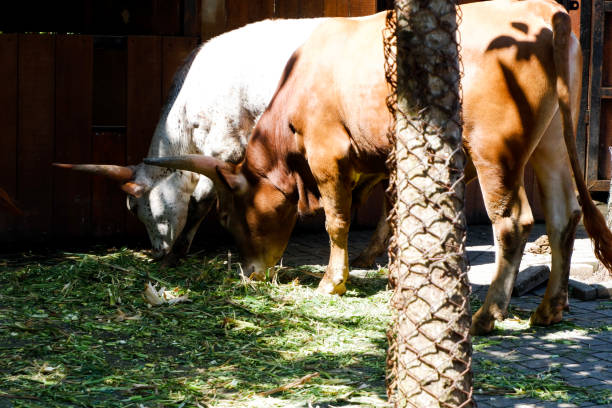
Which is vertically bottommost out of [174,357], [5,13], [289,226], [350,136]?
[174,357]

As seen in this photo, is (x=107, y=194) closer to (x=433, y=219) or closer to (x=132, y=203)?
(x=132, y=203)

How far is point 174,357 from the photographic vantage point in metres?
4.64

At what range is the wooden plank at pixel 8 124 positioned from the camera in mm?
7828

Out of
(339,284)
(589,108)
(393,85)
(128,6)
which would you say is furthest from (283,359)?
(589,108)

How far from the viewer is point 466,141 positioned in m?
5.04

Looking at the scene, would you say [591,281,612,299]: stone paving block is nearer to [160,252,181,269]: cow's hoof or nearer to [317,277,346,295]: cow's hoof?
[317,277,346,295]: cow's hoof

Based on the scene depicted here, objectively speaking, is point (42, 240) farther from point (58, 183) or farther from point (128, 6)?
point (128, 6)

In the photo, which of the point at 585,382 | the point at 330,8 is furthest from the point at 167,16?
the point at 585,382

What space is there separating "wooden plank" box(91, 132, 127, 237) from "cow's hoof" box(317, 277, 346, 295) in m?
2.87

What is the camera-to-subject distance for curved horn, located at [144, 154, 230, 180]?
628cm

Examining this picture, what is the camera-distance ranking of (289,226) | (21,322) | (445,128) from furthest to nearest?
(289,226), (21,322), (445,128)

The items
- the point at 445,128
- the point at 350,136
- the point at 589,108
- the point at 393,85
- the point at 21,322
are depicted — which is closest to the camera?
the point at 445,128

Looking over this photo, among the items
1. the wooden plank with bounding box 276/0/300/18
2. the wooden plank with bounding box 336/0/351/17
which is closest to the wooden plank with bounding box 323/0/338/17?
the wooden plank with bounding box 336/0/351/17

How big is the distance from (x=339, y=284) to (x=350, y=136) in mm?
1130
